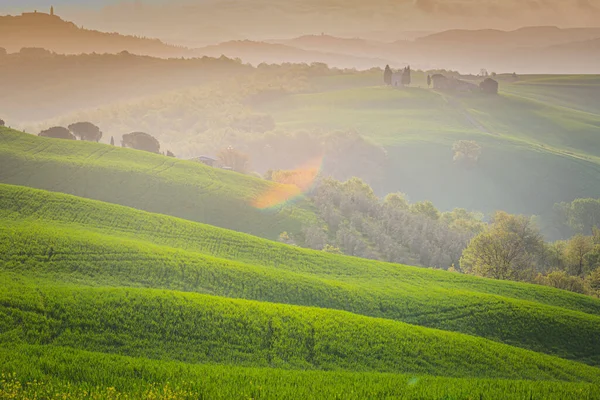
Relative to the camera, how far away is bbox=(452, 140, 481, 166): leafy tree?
180 metres

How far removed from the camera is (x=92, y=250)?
128 feet

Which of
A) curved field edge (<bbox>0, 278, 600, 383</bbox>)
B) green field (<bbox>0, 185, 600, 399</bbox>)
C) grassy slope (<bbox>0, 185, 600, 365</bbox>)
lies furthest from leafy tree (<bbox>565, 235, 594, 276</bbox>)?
curved field edge (<bbox>0, 278, 600, 383</bbox>)

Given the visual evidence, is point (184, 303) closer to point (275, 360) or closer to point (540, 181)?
point (275, 360)

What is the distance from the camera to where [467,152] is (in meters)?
182

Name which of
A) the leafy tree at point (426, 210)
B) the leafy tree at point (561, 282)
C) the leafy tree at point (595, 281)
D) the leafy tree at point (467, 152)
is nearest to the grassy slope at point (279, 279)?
the leafy tree at point (561, 282)

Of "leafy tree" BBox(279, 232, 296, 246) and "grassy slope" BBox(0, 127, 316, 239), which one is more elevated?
"grassy slope" BBox(0, 127, 316, 239)

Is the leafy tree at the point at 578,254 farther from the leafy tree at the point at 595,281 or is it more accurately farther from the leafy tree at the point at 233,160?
the leafy tree at the point at 233,160

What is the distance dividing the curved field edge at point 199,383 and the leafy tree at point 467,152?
168 metres

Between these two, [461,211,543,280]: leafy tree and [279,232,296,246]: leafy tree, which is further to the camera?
Answer: [279,232,296,246]: leafy tree

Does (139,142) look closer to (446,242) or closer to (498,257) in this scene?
(446,242)

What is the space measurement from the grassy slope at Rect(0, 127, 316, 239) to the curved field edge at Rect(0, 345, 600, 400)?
177ft

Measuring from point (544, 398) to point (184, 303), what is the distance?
19988 mm

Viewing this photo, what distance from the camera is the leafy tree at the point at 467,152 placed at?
180m

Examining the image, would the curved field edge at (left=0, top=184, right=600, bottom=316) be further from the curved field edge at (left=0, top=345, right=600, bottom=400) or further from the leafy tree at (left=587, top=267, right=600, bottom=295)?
the curved field edge at (left=0, top=345, right=600, bottom=400)
